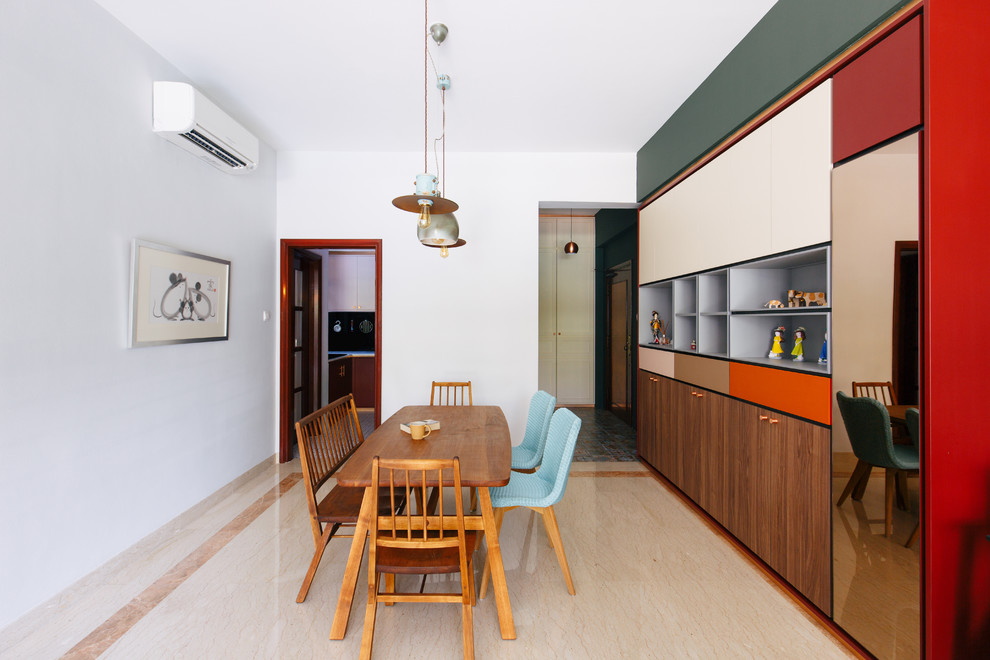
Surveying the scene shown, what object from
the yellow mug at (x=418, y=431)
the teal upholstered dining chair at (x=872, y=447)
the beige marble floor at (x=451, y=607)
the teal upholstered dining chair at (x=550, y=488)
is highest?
the teal upholstered dining chair at (x=872, y=447)

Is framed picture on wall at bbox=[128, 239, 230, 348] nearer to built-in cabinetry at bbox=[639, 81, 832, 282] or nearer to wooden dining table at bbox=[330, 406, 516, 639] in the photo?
wooden dining table at bbox=[330, 406, 516, 639]

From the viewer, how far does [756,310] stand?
244 centimetres

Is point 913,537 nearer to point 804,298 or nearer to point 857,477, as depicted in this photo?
point 857,477

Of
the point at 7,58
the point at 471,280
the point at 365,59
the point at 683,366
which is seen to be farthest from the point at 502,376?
the point at 7,58

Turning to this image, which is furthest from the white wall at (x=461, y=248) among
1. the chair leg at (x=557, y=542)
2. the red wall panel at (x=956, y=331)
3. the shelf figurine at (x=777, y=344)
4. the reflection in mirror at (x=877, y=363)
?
the red wall panel at (x=956, y=331)

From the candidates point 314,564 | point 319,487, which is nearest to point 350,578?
point 314,564

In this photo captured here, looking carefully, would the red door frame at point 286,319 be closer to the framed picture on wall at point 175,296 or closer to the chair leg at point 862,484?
the framed picture on wall at point 175,296

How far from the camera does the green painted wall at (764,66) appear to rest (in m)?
1.83

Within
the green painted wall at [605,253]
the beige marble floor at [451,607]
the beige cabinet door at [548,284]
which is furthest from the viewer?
the beige cabinet door at [548,284]

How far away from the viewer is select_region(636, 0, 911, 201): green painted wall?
183 centimetres

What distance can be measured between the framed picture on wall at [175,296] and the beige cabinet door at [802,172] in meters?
3.66

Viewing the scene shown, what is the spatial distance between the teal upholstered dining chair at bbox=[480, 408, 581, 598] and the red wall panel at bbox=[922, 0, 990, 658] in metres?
1.32

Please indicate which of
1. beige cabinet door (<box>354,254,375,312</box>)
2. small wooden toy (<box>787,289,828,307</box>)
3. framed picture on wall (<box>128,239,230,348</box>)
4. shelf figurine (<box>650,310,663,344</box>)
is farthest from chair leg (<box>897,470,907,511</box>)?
beige cabinet door (<box>354,254,375,312</box>)

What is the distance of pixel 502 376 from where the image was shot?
4312 millimetres
